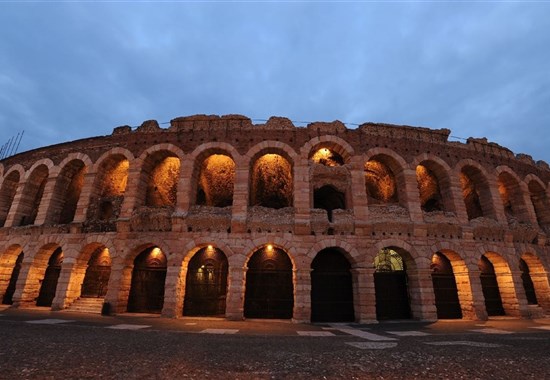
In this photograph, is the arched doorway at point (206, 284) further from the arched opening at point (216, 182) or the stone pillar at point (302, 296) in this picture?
the arched opening at point (216, 182)

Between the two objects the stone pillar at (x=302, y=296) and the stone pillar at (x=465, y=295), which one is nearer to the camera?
the stone pillar at (x=302, y=296)

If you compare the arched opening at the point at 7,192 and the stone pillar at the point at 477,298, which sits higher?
the arched opening at the point at 7,192

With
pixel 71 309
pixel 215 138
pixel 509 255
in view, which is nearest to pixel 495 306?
pixel 509 255

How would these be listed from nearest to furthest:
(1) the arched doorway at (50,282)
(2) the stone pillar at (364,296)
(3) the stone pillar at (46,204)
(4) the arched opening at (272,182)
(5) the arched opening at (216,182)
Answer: (2) the stone pillar at (364,296), (1) the arched doorway at (50,282), (3) the stone pillar at (46,204), (4) the arched opening at (272,182), (5) the arched opening at (216,182)

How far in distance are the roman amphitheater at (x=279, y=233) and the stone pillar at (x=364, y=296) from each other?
0.22ft

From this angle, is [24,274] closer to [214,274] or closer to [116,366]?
[214,274]

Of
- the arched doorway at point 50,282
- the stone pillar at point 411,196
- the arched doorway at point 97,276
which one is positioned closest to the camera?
the stone pillar at point 411,196

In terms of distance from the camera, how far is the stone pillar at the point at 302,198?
44.6 ft

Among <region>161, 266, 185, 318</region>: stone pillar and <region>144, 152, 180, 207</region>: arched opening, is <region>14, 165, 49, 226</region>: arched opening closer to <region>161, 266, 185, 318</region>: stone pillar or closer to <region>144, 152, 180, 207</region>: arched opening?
<region>144, 152, 180, 207</region>: arched opening

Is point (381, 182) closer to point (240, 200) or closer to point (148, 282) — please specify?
point (240, 200)

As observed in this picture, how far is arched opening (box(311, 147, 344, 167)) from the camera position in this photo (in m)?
17.0

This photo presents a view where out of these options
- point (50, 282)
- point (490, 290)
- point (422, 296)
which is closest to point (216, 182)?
point (50, 282)

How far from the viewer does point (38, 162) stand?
18.0 m

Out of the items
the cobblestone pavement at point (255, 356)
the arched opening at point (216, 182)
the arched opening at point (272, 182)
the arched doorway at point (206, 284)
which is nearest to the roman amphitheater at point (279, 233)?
the arched doorway at point (206, 284)
